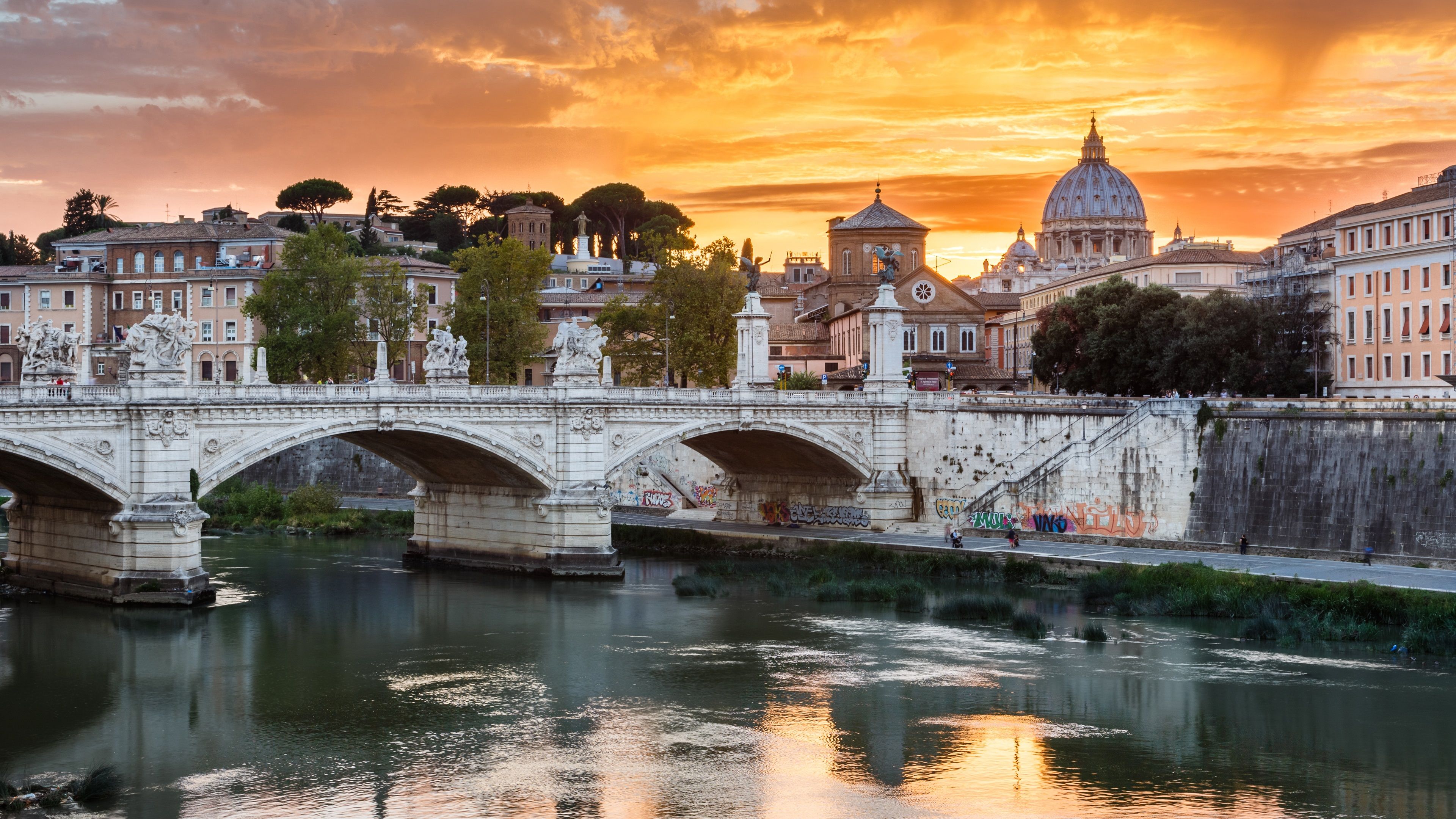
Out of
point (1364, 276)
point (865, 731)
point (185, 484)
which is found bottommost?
point (865, 731)

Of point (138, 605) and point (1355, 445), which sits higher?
point (1355, 445)

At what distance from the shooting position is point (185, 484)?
3612 cm

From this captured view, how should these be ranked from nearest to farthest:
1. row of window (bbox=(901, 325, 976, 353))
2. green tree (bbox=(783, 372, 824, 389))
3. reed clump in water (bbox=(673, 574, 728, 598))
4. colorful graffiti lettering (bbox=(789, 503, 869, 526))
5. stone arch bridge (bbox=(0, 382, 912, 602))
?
stone arch bridge (bbox=(0, 382, 912, 602)) → reed clump in water (bbox=(673, 574, 728, 598)) → colorful graffiti lettering (bbox=(789, 503, 869, 526)) → green tree (bbox=(783, 372, 824, 389)) → row of window (bbox=(901, 325, 976, 353))

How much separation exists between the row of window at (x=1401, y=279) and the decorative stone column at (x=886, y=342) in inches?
719

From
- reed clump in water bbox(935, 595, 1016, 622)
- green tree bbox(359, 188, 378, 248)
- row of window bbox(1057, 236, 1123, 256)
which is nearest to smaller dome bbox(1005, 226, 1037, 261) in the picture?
row of window bbox(1057, 236, 1123, 256)

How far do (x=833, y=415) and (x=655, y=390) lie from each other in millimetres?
6279

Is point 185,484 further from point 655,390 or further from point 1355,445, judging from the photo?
point 1355,445

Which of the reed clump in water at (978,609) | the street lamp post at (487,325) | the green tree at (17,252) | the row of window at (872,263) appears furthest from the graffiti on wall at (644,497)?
the green tree at (17,252)

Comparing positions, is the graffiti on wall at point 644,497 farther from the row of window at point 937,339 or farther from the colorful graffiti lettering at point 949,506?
the row of window at point 937,339

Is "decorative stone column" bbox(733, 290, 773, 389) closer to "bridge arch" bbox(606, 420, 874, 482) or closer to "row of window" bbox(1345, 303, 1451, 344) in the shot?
"bridge arch" bbox(606, 420, 874, 482)

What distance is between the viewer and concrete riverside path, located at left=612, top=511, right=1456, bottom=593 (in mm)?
34656

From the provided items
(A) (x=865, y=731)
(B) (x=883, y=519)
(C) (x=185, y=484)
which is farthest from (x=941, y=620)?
(C) (x=185, y=484)

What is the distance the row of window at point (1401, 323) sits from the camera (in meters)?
53.0

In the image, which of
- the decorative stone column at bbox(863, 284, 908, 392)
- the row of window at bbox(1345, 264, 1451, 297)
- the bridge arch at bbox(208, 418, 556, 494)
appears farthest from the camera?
the row of window at bbox(1345, 264, 1451, 297)
